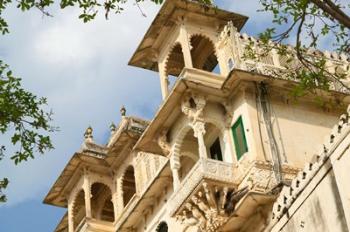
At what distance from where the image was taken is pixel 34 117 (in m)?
15.8

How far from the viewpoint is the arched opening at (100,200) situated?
31938 millimetres

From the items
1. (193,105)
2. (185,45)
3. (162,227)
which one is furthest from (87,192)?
(193,105)

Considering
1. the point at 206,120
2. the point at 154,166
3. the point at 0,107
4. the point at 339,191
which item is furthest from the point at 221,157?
the point at 0,107

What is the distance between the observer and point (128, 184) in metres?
31.6

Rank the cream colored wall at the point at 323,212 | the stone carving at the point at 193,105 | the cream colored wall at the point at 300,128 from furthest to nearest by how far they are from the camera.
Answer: the stone carving at the point at 193,105
the cream colored wall at the point at 300,128
the cream colored wall at the point at 323,212

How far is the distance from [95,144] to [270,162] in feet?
36.0

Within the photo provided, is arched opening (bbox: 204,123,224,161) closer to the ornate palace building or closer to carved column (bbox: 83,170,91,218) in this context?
the ornate palace building

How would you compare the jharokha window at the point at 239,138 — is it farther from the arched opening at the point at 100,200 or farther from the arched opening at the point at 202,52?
the arched opening at the point at 100,200

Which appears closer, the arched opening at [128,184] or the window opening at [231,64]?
the window opening at [231,64]

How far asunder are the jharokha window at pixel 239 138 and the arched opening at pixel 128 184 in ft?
26.2

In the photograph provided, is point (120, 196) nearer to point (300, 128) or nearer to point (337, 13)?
point (300, 128)

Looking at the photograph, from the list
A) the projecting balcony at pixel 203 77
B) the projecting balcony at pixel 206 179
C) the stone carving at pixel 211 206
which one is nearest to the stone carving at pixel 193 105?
the projecting balcony at pixel 203 77

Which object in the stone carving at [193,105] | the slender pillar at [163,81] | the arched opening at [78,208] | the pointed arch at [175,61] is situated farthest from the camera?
the arched opening at [78,208]

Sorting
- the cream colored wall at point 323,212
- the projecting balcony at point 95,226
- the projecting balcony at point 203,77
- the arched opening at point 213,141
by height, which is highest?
the projecting balcony at point 203,77
